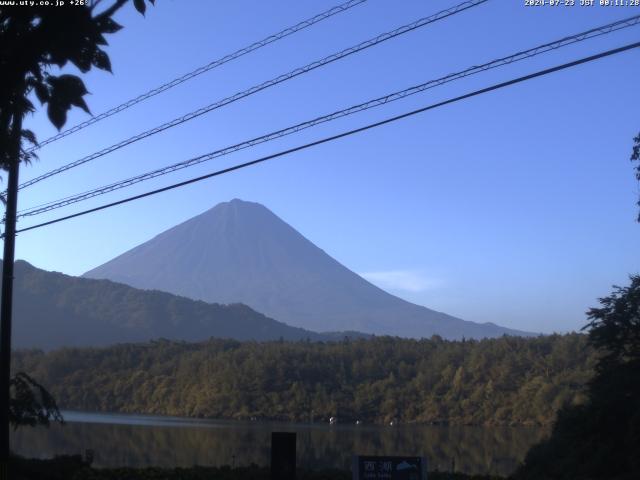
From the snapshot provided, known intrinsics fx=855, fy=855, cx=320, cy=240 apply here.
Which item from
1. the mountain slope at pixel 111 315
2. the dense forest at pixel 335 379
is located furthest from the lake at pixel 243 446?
the mountain slope at pixel 111 315

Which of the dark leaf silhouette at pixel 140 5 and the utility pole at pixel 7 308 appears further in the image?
the utility pole at pixel 7 308

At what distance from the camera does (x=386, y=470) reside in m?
11.4

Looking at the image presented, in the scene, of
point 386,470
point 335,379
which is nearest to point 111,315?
point 335,379

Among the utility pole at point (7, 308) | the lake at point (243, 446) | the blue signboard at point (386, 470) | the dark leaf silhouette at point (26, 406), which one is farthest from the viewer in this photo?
the lake at point (243, 446)

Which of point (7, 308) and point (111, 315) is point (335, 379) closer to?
point (7, 308)

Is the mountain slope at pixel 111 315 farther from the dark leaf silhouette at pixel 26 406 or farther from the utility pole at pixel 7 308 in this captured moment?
the utility pole at pixel 7 308

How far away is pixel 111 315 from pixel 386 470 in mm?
131516

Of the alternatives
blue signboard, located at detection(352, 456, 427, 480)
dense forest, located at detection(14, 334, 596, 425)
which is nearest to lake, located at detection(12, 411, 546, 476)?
dense forest, located at detection(14, 334, 596, 425)

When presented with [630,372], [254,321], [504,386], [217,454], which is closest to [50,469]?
[217,454]

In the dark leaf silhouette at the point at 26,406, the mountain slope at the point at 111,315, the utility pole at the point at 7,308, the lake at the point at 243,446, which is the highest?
the mountain slope at the point at 111,315

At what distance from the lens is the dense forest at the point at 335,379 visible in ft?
209

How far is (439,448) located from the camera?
128 feet

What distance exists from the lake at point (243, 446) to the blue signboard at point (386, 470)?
1328 cm

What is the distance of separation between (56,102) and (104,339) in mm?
119613
